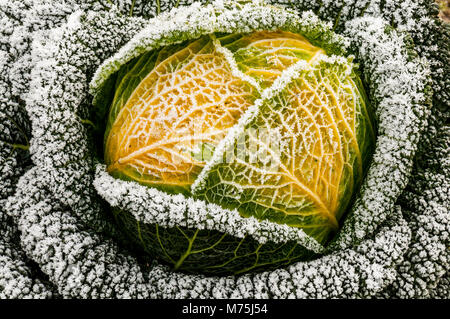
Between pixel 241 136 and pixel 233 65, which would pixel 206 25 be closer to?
pixel 233 65

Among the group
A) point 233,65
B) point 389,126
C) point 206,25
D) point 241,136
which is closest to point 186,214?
point 241,136

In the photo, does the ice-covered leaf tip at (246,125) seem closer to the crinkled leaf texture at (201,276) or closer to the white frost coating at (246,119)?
the white frost coating at (246,119)

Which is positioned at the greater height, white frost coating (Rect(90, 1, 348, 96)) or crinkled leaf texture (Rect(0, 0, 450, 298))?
white frost coating (Rect(90, 1, 348, 96))

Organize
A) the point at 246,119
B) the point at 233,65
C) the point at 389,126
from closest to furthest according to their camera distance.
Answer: the point at 246,119, the point at 233,65, the point at 389,126

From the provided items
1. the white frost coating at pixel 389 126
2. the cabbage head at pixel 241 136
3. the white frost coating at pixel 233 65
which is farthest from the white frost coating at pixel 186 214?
the white frost coating at pixel 233 65

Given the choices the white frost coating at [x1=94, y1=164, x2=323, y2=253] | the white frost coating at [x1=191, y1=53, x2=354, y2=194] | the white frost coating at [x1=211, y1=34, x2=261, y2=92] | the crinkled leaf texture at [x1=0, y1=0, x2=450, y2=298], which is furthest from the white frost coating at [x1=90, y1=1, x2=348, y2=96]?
the white frost coating at [x1=94, y1=164, x2=323, y2=253]

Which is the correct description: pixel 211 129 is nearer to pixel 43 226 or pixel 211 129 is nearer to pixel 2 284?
pixel 43 226

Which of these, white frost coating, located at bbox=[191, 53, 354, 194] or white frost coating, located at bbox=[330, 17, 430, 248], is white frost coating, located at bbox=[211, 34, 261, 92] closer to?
white frost coating, located at bbox=[191, 53, 354, 194]
